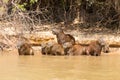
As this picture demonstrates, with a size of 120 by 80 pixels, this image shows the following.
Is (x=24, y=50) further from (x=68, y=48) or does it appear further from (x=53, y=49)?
(x=68, y=48)

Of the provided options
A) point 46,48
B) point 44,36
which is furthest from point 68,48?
point 44,36

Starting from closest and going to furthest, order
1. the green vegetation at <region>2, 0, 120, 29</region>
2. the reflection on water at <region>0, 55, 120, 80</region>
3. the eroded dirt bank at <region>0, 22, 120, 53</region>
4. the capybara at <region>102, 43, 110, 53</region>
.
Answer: the reflection on water at <region>0, 55, 120, 80</region> → the capybara at <region>102, 43, 110, 53</region> → the eroded dirt bank at <region>0, 22, 120, 53</region> → the green vegetation at <region>2, 0, 120, 29</region>

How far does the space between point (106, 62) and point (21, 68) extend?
2.40 metres

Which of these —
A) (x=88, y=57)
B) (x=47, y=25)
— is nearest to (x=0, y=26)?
(x=47, y=25)

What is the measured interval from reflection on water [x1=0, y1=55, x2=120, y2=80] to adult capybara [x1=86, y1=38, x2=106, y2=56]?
25 cm

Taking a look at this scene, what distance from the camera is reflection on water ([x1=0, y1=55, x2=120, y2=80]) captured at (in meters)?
7.48

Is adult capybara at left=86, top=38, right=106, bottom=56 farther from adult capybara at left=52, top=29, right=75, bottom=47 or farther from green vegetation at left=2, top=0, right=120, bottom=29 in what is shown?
green vegetation at left=2, top=0, right=120, bottom=29

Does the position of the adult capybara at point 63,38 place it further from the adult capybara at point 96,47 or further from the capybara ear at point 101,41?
the capybara ear at point 101,41

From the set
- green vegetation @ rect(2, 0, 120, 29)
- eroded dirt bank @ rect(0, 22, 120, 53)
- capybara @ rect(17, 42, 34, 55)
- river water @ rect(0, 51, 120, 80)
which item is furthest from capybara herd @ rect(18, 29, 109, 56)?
green vegetation @ rect(2, 0, 120, 29)

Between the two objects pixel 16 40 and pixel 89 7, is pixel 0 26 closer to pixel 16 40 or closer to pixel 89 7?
pixel 16 40

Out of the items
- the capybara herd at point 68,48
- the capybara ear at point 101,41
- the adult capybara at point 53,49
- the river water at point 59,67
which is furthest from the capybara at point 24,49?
the capybara ear at point 101,41

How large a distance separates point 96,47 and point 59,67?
9.12 ft

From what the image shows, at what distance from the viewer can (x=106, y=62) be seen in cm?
979

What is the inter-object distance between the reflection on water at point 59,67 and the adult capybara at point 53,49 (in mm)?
465
